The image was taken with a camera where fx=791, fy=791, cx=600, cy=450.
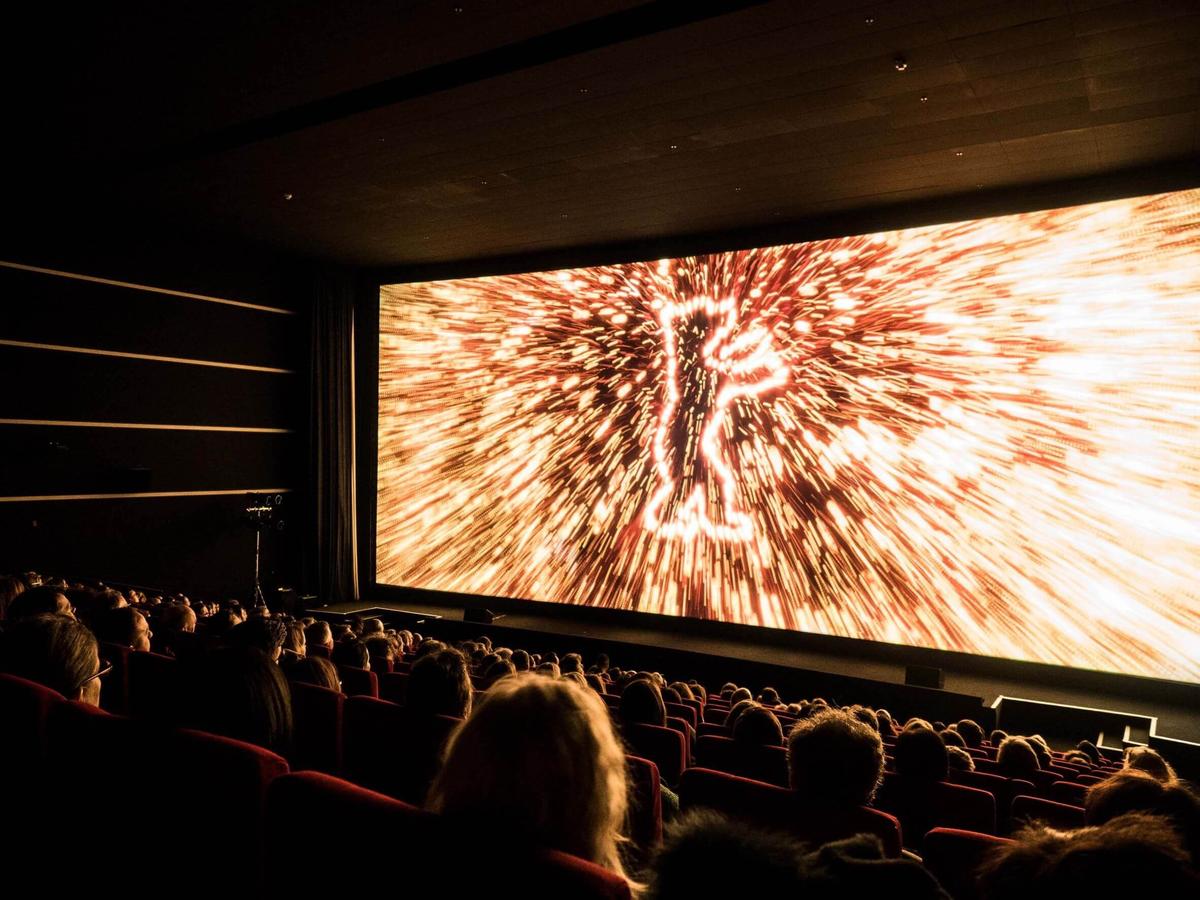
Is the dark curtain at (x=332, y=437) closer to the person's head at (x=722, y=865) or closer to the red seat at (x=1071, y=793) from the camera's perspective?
the red seat at (x=1071, y=793)

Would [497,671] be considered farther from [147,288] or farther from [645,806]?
[147,288]

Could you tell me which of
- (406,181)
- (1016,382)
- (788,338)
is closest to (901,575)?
(1016,382)

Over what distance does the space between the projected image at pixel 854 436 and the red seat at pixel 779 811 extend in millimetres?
5624

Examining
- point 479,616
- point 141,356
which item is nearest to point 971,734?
point 479,616

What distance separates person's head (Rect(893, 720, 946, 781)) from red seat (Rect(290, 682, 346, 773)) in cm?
194

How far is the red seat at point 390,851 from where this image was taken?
989mm

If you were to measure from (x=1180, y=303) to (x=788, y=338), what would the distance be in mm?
3091

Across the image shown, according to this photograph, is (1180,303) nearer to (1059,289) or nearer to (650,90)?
(1059,289)

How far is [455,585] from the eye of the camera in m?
9.73

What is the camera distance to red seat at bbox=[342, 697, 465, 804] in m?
2.26

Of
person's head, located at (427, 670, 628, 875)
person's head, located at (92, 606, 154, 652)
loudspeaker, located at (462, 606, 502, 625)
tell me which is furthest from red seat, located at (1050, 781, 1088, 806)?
loudspeaker, located at (462, 606, 502, 625)

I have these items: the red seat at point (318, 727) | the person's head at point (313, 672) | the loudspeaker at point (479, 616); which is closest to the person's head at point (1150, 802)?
the red seat at point (318, 727)

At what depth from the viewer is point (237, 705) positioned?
1.81 meters

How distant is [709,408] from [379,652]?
4.43 metres
